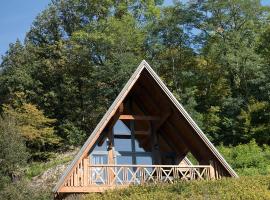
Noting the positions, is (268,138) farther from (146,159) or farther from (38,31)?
(38,31)

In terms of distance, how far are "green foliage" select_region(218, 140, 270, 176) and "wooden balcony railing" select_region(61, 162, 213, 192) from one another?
12.1m

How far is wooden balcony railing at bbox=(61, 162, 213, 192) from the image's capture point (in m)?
18.1

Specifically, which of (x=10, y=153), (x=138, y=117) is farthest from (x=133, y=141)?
(x=10, y=153)

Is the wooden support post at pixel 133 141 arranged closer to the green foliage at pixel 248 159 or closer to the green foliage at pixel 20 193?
the green foliage at pixel 20 193

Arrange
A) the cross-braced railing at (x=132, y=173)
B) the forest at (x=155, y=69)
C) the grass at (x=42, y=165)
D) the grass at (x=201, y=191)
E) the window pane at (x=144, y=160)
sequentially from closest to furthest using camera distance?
1. the grass at (x=201, y=191)
2. the cross-braced railing at (x=132, y=173)
3. the window pane at (x=144, y=160)
4. the grass at (x=42, y=165)
5. the forest at (x=155, y=69)

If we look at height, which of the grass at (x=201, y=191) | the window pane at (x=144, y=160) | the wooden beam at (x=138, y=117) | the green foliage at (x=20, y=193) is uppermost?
the wooden beam at (x=138, y=117)

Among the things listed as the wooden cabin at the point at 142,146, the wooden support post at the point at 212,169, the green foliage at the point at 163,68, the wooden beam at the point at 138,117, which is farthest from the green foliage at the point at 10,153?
the wooden support post at the point at 212,169

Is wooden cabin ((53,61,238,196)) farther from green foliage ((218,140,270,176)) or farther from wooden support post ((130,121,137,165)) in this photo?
green foliage ((218,140,270,176))

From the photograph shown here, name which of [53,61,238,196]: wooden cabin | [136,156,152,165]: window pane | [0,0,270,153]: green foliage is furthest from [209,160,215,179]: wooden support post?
[0,0,270,153]: green foliage

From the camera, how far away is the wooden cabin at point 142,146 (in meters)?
18.3

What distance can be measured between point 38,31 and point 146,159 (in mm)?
37712

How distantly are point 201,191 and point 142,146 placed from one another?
22.5ft

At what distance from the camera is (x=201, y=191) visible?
47.0ft

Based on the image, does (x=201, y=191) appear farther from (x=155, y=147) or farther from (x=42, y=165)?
(x=42, y=165)
